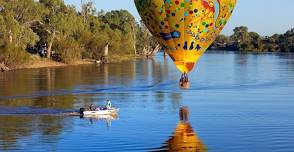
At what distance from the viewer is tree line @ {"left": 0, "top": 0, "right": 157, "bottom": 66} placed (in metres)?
72.8

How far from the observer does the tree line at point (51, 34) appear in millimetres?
72750

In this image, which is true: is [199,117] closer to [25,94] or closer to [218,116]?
[218,116]

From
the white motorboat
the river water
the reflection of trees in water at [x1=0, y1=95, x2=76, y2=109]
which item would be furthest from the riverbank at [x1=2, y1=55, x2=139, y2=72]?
the white motorboat

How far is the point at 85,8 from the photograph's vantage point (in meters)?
116

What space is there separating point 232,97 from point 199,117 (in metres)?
10.4

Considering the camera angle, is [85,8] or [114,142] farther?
[85,8]

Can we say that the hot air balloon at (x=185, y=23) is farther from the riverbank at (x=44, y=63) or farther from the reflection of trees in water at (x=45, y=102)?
the riverbank at (x=44, y=63)

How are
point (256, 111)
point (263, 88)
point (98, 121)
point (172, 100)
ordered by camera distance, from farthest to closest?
point (263, 88) < point (172, 100) < point (256, 111) < point (98, 121)

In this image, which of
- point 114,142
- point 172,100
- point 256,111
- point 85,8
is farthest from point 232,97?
point 85,8

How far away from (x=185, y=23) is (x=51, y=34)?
6170cm

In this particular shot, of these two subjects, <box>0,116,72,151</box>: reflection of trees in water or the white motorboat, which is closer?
<box>0,116,72,151</box>: reflection of trees in water

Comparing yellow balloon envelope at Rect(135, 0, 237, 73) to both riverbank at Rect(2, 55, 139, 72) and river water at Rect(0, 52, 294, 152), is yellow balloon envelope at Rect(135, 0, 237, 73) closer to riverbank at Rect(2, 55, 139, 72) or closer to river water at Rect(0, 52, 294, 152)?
river water at Rect(0, 52, 294, 152)

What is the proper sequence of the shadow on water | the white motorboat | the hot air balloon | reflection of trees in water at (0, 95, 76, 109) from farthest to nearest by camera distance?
1. reflection of trees in water at (0, 95, 76, 109)
2. the white motorboat
3. the hot air balloon
4. the shadow on water

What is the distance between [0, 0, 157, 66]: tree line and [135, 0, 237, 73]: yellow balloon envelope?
156 ft
